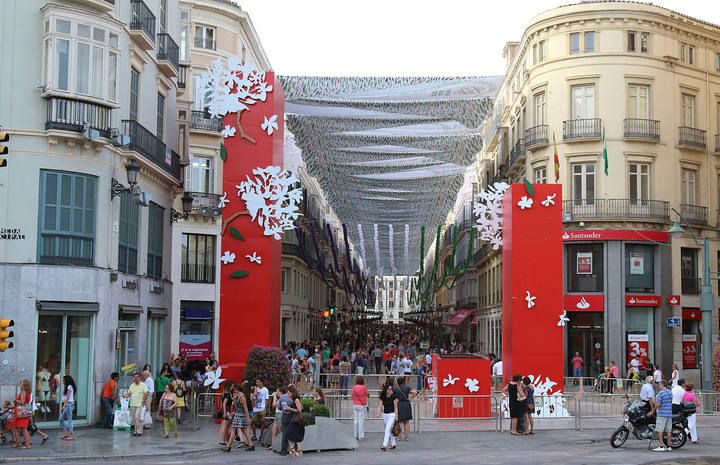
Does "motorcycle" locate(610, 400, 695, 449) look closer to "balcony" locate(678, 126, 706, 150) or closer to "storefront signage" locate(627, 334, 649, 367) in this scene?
"storefront signage" locate(627, 334, 649, 367)

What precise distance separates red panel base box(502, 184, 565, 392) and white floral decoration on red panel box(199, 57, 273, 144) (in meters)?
8.05

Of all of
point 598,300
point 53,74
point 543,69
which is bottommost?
point 598,300

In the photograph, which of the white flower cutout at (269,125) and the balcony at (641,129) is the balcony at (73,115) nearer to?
the white flower cutout at (269,125)

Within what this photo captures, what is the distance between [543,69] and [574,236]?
8349 mm

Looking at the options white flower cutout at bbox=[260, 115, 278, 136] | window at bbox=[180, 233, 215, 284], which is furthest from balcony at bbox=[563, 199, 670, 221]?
white flower cutout at bbox=[260, 115, 278, 136]

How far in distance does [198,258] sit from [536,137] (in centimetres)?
1704

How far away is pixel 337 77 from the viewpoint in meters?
40.0

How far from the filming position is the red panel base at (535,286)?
2794 centimetres

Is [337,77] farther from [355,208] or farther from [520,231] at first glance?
[355,208]

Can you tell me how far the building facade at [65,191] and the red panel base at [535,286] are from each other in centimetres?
1072

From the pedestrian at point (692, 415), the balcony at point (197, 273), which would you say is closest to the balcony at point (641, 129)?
the balcony at point (197, 273)

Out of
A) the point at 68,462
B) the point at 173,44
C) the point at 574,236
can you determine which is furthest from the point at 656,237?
the point at 68,462

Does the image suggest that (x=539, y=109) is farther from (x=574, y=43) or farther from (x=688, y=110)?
(x=688, y=110)

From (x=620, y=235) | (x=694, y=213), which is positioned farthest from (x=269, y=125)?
(x=694, y=213)
